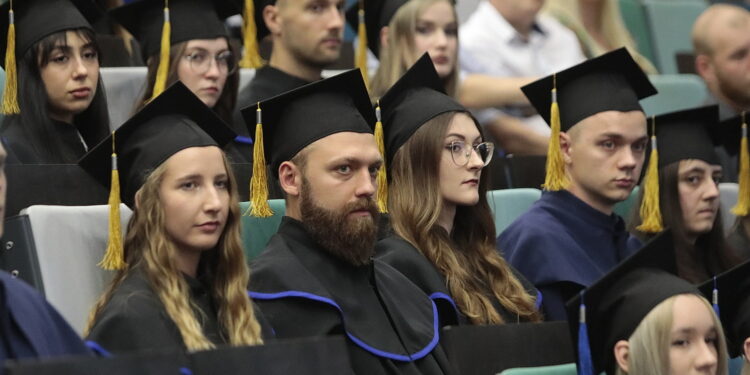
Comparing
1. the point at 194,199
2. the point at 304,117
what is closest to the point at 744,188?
the point at 304,117

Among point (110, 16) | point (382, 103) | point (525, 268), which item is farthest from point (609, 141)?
point (110, 16)

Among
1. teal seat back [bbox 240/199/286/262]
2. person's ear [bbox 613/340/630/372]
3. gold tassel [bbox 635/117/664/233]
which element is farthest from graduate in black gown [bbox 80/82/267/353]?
gold tassel [bbox 635/117/664/233]

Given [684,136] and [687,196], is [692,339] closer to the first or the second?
[687,196]

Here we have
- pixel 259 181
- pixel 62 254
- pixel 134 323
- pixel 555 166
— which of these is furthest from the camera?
pixel 555 166

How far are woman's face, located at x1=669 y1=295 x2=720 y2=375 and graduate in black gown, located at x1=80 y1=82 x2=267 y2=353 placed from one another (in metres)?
1.19

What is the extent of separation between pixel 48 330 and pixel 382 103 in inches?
75.1

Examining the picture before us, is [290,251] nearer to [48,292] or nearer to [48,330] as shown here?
[48,292]

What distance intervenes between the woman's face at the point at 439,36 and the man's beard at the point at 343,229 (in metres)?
1.87

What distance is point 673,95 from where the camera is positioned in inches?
293

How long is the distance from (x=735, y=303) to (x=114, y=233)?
2.06 meters

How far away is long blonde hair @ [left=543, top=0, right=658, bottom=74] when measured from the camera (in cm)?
725

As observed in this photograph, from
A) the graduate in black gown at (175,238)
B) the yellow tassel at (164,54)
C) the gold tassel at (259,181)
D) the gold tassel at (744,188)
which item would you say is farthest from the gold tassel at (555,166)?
the graduate in black gown at (175,238)

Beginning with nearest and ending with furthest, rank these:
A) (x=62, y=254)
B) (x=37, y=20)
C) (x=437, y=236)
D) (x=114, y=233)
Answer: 1. (x=114, y=233)
2. (x=62, y=254)
3. (x=437, y=236)
4. (x=37, y=20)

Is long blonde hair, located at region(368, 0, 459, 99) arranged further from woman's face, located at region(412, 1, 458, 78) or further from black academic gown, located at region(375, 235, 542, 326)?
black academic gown, located at region(375, 235, 542, 326)
